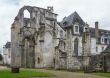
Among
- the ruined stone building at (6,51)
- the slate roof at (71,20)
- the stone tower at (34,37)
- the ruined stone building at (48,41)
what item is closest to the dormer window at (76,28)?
the ruined stone building at (48,41)

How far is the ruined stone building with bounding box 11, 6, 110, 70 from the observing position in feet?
199

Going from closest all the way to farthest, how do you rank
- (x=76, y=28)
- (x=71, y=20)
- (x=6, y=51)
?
(x=71, y=20) → (x=76, y=28) → (x=6, y=51)

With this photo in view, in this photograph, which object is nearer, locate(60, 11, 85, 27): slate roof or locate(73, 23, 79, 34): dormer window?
locate(60, 11, 85, 27): slate roof

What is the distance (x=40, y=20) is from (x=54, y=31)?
390 centimetres

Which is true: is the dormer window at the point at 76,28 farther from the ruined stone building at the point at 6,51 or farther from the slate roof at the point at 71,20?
the ruined stone building at the point at 6,51

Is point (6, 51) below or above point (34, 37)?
below

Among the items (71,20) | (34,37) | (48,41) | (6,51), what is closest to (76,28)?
(71,20)

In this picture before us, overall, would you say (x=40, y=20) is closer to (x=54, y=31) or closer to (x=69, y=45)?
(x=54, y=31)

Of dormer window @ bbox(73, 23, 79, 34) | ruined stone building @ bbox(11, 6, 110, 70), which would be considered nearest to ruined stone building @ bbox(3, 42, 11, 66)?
ruined stone building @ bbox(11, 6, 110, 70)

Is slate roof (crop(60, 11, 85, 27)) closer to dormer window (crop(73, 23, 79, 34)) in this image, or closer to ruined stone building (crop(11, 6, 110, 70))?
ruined stone building (crop(11, 6, 110, 70))

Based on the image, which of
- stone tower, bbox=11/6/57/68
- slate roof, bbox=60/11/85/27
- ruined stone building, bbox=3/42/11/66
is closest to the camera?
stone tower, bbox=11/6/57/68

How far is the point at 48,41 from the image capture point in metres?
62.2

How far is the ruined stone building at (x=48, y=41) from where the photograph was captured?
60.7 m

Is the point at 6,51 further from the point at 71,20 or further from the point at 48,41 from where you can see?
the point at 48,41
